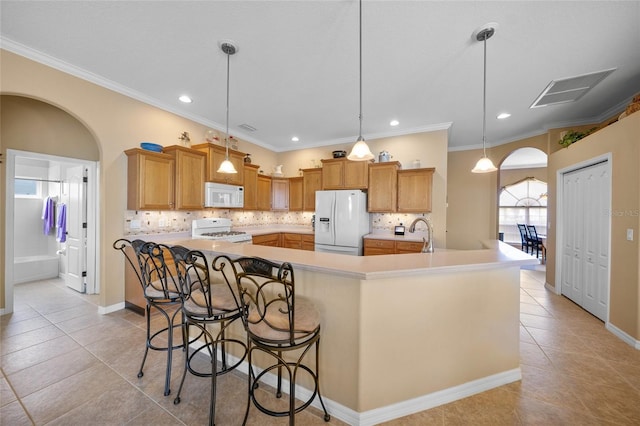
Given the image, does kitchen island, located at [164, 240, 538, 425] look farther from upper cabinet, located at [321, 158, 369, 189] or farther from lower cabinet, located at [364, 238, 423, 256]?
upper cabinet, located at [321, 158, 369, 189]

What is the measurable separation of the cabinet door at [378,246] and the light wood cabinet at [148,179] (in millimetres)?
3337

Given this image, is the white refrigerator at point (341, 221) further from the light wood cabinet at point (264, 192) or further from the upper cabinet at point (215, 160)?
the upper cabinet at point (215, 160)

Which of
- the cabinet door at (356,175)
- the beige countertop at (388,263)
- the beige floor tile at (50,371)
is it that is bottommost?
the beige floor tile at (50,371)

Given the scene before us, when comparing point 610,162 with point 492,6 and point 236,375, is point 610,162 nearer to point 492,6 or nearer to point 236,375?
point 492,6

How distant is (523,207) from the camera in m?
9.13

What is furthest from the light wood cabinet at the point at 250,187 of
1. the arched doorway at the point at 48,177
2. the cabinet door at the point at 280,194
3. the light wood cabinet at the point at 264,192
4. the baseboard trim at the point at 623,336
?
the baseboard trim at the point at 623,336

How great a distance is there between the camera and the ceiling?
1.97 m

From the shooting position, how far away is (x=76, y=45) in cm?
243

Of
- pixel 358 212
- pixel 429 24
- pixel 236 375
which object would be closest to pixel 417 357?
pixel 236 375

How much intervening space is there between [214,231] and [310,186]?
2.25m

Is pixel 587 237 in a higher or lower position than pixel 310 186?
lower

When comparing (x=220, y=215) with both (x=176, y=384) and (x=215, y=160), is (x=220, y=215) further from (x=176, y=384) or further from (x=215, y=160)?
(x=176, y=384)

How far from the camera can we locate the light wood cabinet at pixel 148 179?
10.5 ft

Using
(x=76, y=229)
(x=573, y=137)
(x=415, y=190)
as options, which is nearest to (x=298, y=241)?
(x=415, y=190)
